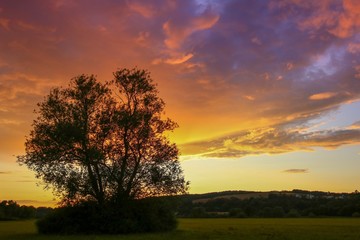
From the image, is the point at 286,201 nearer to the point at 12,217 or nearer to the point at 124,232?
the point at 12,217

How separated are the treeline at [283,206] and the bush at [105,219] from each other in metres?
61.6

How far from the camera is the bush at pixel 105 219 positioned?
170 feet

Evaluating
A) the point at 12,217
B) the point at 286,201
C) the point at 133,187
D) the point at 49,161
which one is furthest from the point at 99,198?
the point at 286,201

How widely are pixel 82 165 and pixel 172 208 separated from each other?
46.1 feet

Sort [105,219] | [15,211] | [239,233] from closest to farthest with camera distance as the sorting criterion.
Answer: [239,233], [105,219], [15,211]

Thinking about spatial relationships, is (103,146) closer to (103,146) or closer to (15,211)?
(103,146)

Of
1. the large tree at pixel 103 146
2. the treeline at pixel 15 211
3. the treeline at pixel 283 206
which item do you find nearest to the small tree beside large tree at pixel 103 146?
the large tree at pixel 103 146

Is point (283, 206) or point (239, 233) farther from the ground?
point (283, 206)

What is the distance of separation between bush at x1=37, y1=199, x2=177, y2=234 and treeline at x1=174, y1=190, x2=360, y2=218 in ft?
202

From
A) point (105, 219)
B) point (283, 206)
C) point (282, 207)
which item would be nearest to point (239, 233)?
point (105, 219)

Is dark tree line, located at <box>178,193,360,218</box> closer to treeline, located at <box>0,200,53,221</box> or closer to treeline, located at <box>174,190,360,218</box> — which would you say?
treeline, located at <box>174,190,360,218</box>

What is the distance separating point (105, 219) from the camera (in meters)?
52.4

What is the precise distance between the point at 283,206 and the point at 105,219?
4130 inches

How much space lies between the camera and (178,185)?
5638cm
